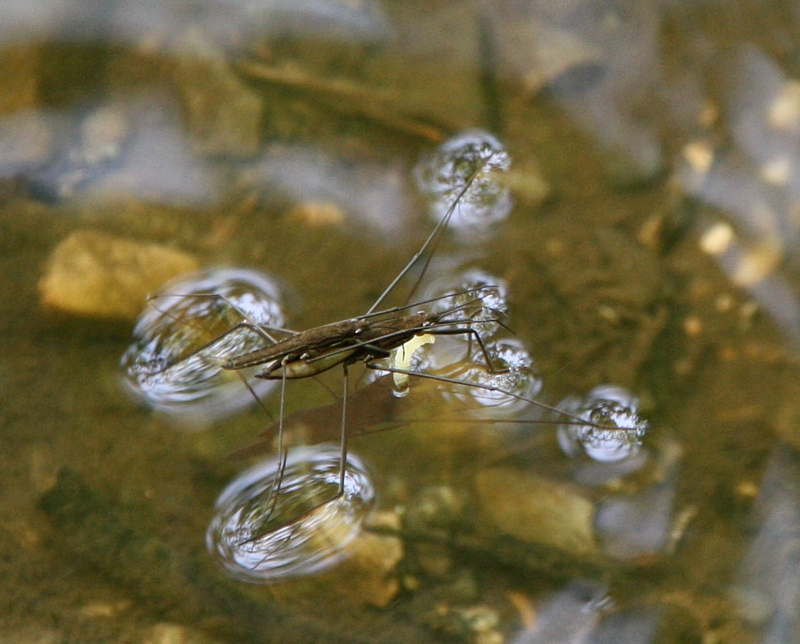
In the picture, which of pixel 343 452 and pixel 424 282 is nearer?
pixel 343 452

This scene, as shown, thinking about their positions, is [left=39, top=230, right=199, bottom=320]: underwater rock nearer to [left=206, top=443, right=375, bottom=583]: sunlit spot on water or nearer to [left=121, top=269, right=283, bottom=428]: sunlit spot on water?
[left=121, top=269, right=283, bottom=428]: sunlit spot on water

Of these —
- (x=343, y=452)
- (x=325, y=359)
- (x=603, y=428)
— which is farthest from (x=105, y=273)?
(x=603, y=428)

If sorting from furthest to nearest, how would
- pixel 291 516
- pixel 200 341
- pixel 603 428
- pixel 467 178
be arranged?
pixel 467 178 → pixel 200 341 → pixel 603 428 → pixel 291 516

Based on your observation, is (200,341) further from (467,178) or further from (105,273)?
(467,178)

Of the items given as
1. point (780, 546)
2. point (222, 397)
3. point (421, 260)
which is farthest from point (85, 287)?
point (780, 546)

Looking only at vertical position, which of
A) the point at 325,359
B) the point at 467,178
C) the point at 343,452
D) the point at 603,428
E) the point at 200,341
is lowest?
the point at 603,428

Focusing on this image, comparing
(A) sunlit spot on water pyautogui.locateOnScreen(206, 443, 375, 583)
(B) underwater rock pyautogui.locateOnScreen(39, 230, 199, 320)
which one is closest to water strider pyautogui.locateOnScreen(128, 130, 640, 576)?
(A) sunlit spot on water pyautogui.locateOnScreen(206, 443, 375, 583)
